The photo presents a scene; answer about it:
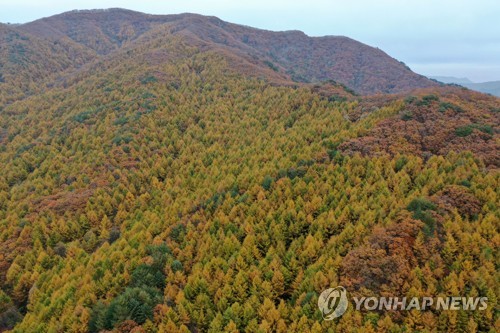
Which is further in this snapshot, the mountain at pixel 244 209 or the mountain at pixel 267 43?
the mountain at pixel 267 43

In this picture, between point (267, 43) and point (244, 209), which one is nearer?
point (244, 209)

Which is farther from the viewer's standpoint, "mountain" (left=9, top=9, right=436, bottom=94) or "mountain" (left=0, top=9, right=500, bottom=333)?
"mountain" (left=9, top=9, right=436, bottom=94)

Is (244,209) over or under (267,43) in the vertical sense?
under

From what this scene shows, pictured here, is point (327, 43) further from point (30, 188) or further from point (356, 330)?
point (356, 330)

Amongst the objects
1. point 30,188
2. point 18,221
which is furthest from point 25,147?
point 18,221

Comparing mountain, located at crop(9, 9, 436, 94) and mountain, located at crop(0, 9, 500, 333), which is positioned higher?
mountain, located at crop(9, 9, 436, 94)

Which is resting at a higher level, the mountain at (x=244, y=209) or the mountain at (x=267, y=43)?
the mountain at (x=267, y=43)
